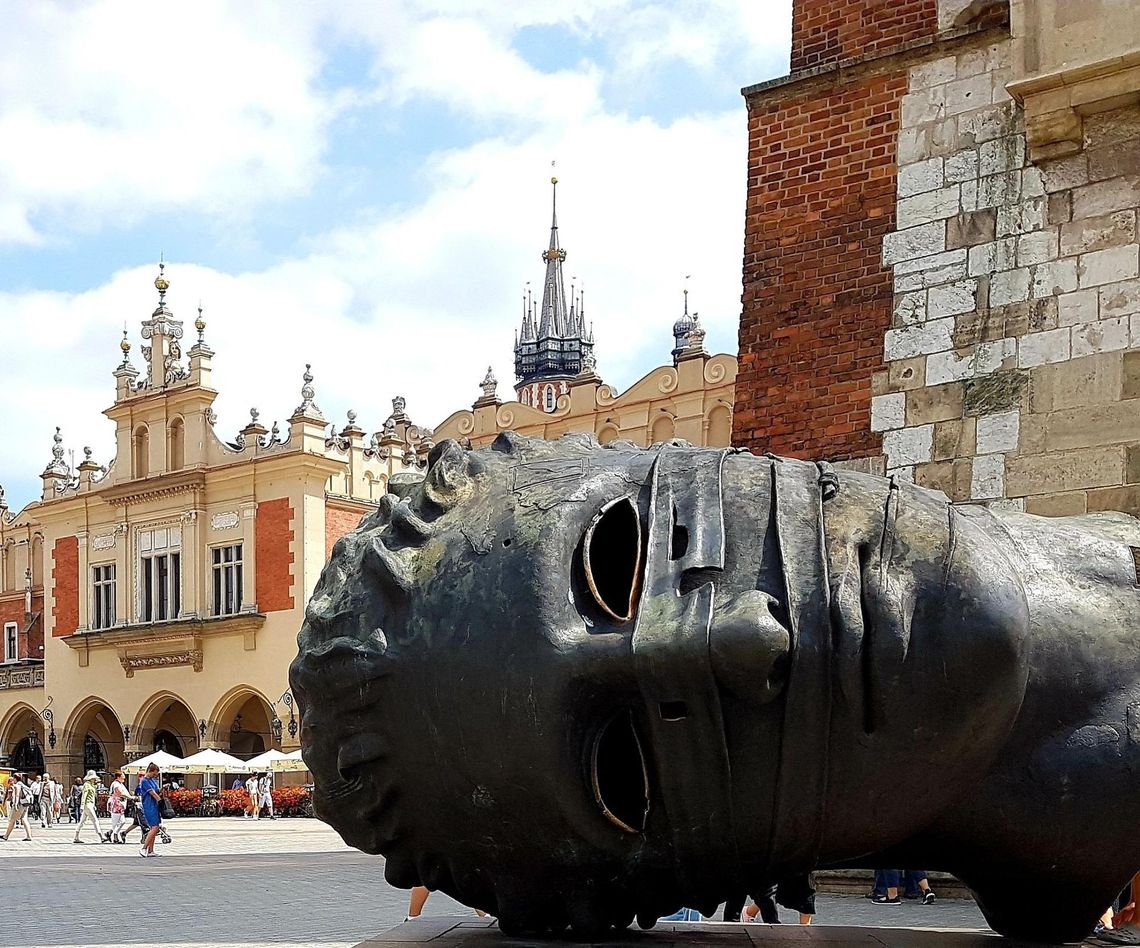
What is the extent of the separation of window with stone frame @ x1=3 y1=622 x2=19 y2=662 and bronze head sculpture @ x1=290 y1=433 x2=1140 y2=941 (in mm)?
46964

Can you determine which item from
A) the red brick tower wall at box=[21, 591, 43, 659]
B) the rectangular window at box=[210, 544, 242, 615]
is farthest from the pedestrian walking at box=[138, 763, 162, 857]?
the red brick tower wall at box=[21, 591, 43, 659]

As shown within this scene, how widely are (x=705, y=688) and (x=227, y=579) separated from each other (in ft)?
121

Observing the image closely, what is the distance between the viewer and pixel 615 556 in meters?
2.71

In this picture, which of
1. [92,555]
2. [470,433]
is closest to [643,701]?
[470,433]

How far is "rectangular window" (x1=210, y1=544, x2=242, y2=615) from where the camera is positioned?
3756 centimetres

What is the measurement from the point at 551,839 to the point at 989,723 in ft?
2.54

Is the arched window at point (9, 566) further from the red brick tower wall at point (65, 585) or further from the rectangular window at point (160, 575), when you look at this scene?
the rectangular window at point (160, 575)

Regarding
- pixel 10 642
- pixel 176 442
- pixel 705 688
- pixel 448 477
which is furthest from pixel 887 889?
pixel 10 642

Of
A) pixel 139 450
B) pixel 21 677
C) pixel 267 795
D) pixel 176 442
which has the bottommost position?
pixel 267 795

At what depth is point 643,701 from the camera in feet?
7.84

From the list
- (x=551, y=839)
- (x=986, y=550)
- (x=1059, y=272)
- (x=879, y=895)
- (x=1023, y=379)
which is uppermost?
(x=1059, y=272)

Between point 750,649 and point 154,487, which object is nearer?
point 750,649

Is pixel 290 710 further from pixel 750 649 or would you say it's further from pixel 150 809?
pixel 750 649

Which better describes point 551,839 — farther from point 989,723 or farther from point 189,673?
point 189,673
